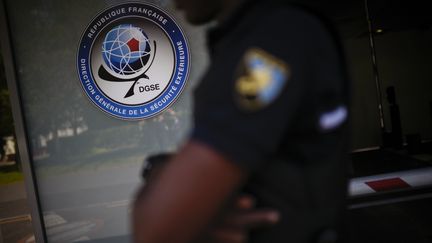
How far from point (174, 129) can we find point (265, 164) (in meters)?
2.26

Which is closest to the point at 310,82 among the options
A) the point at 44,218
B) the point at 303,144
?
the point at 303,144

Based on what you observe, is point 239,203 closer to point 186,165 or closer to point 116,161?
point 186,165

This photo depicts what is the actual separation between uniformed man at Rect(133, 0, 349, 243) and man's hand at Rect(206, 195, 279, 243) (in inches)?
0.6

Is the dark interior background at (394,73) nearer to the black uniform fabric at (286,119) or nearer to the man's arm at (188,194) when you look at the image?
the black uniform fabric at (286,119)

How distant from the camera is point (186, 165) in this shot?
62 centimetres

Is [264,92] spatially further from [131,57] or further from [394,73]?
[394,73]

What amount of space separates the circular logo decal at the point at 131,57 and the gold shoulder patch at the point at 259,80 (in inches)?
86.8

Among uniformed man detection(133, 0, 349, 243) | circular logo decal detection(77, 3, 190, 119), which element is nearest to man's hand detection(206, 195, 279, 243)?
uniformed man detection(133, 0, 349, 243)

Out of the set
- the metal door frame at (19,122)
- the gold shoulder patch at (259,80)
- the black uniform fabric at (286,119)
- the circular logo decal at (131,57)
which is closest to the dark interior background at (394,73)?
the circular logo decal at (131,57)

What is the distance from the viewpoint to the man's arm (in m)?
0.61

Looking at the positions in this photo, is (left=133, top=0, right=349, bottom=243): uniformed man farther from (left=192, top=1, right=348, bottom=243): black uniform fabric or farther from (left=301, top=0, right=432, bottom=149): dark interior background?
(left=301, top=0, right=432, bottom=149): dark interior background

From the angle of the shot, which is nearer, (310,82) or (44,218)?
(310,82)

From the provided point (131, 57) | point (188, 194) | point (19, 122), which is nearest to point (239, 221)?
point (188, 194)

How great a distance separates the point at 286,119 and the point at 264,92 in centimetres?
5
